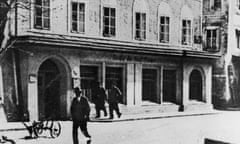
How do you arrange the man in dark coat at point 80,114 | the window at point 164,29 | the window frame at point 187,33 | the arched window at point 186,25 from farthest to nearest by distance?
the window at point 164,29, the window frame at point 187,33, the arched window at point 186,25, the man in dark coat at point 80,114

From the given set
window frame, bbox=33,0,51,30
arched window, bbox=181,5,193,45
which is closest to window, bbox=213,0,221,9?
arched window, bbox=181,5,193,45

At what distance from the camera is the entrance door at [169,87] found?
5320mm

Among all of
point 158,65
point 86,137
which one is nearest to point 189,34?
point 158,65

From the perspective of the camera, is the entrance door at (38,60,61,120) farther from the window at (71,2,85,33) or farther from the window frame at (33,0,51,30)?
the window at (71,2,85,33)

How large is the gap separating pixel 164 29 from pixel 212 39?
0.81 metres

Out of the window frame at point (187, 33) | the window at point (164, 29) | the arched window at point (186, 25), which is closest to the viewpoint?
the arched window at point (186, 25)

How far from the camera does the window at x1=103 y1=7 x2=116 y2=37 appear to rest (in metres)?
5.65

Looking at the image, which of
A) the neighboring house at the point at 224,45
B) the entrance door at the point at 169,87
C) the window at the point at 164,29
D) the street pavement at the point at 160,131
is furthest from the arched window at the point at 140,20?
the street pavement at the point at 160,131

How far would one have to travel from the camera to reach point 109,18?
19.1 feet

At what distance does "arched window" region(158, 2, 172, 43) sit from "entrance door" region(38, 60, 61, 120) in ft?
6.26

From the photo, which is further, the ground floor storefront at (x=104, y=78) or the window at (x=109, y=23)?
the window at (x=109, y=23)

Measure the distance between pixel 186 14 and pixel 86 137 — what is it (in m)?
2.50

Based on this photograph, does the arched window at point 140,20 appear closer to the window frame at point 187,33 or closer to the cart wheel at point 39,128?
the window frame at point 187,33

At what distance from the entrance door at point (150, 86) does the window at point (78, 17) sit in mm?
1316
